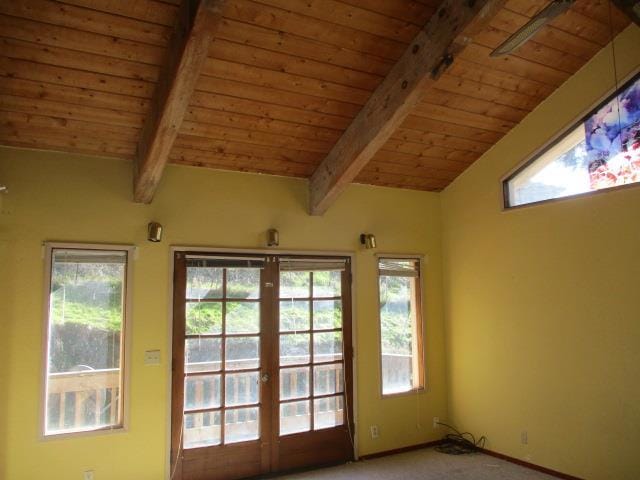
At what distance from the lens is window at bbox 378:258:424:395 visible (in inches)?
204

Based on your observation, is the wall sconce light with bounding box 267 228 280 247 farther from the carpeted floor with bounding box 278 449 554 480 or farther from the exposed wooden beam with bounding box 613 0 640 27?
the exposed wooden beam with bounding box 613 0 640 27

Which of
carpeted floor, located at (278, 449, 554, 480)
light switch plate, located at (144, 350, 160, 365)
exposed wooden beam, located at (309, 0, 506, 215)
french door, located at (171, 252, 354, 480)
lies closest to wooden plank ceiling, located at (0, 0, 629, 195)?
exposed wooden beam, located at (309, 0, 506, 215)

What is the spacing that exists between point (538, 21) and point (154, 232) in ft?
10.2

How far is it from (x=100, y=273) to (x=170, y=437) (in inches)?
57.7

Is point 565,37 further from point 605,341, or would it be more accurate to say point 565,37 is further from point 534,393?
point 534,393

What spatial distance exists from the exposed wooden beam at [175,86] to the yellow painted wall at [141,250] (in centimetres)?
36

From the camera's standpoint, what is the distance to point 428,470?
454cm

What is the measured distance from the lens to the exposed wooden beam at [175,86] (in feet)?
8.61

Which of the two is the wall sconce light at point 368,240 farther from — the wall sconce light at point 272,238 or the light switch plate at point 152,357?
the light switch plate at point 152,357

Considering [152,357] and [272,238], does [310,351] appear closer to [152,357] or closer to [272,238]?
[272,238]

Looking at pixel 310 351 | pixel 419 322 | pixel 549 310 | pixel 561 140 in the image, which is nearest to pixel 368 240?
pixel 419 322

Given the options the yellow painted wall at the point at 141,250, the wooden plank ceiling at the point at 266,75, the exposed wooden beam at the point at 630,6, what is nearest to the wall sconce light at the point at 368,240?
the yellow painted wall at the point at 141,250

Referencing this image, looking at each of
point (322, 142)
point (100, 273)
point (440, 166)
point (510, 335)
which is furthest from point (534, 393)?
point (100, 273)

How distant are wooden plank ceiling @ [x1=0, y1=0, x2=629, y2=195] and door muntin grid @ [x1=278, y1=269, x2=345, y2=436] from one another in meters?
1.12
